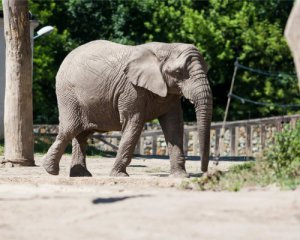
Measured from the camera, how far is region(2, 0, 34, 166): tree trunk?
781 inches

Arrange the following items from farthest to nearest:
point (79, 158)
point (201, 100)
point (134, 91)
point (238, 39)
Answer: point (238, 39) → point (79, 158) → point (134, 91) → point (201, 100)

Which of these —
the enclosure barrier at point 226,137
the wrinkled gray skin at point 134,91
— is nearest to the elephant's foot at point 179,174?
the wrinkled gray skin at point 134,91

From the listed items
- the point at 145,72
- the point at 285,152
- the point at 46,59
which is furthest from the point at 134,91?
the point at 46,59

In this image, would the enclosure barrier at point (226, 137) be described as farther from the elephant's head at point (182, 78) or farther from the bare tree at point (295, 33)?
the bare tree at point (295, 33)

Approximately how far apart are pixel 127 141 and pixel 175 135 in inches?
28.3

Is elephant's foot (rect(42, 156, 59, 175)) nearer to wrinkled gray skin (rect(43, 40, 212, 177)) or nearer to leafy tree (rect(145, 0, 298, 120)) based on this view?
wrinkled gray skin (rect(43, 40, 212, 177))

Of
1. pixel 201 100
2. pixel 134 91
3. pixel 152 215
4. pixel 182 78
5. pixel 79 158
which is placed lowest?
pixel 152 215

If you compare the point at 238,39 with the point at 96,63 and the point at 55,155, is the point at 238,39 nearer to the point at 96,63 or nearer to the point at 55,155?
the point at 55,155

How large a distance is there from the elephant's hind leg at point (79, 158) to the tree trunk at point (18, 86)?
321 centimetres

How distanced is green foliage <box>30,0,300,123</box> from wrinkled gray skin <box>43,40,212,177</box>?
73.1 feet

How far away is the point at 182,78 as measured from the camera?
51.5 ft

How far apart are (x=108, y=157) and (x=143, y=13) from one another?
16889mm

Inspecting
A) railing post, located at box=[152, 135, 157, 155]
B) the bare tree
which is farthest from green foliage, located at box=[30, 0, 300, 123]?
the bare tree

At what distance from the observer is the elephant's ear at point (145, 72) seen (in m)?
15.7
